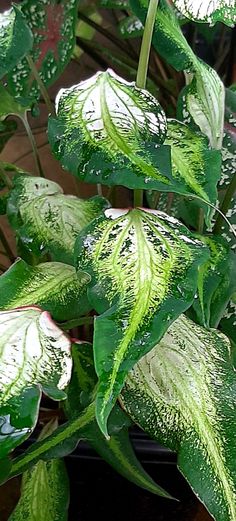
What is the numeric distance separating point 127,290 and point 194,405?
0.10 meters

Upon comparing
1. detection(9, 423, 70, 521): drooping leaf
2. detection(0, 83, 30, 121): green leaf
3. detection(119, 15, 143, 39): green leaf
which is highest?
detection(119, 15, 143, 39): green leaf

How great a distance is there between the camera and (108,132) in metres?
0.45

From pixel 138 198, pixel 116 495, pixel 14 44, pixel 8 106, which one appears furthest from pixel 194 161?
pixel 116 495

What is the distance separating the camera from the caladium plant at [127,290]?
1.32 ft

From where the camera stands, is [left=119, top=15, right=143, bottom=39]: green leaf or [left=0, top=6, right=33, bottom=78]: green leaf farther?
[left=119, top=15, right=143, bottom=39]: green leaf

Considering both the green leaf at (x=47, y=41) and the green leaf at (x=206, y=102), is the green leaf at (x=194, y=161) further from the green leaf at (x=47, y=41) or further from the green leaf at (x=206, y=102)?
the green leaf at (x=47, y=41)

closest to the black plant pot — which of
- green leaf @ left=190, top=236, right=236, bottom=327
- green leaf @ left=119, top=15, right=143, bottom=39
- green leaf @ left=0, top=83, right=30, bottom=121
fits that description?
green leaf @ left=190, top=236, right=236, bottom=327

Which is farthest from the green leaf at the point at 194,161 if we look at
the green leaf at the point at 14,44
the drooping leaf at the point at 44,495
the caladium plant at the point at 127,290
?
the drooping leaf at the point at 44,495

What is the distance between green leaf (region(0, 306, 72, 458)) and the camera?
390mm

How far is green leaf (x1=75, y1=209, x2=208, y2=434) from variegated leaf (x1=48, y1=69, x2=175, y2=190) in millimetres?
43

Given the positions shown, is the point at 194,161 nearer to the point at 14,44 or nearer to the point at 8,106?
the point at 14,44

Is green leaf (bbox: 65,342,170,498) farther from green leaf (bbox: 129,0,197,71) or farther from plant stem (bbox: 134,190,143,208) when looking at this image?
green leaf (bbox: 129,0,197,71)

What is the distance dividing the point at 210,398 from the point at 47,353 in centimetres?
11

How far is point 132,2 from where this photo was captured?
21.7 inches
